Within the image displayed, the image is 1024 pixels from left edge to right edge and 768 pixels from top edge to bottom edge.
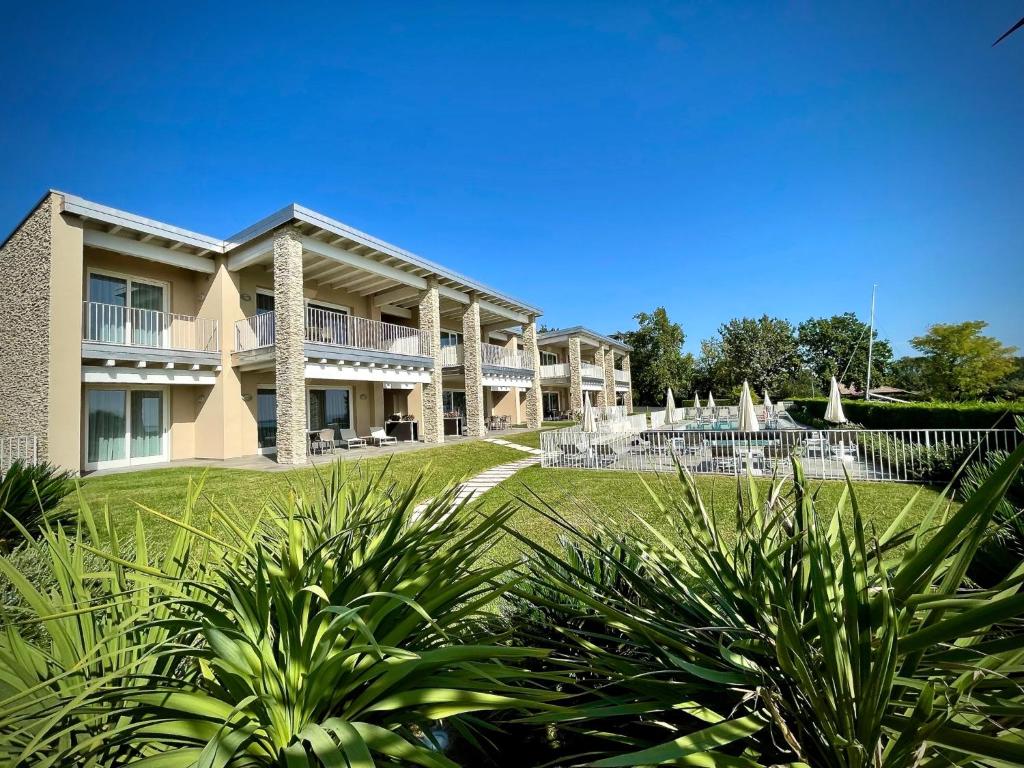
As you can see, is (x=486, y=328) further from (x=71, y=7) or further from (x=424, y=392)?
(x=71, y=7)

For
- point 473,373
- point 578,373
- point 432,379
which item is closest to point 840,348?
point 578,373

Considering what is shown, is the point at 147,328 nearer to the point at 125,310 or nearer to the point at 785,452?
the point at 125,310

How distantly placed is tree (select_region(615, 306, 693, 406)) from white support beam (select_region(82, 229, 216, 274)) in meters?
39.5

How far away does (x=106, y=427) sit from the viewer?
509 inches

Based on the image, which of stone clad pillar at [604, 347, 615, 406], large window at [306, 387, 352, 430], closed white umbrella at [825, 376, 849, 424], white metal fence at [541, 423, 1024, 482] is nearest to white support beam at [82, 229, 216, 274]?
large window at [306, 387, 352, 430]

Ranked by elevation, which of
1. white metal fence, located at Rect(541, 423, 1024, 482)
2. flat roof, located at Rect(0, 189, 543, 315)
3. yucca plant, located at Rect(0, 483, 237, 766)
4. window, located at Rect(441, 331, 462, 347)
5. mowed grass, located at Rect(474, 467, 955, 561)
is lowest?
mowed grass, located at Rect(474, 467, 955, 561)

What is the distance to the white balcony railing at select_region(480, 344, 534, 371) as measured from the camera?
70.7 ft

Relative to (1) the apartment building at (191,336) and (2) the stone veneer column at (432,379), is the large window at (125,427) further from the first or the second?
(2) the stone veneer column at (432,379)

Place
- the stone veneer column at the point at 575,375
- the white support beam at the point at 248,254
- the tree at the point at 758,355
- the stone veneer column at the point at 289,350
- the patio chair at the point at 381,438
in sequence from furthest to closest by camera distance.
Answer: the tree at the point at 758,355 < the stone veneer column at the point at 575,375 < the patio chair at the point at 381,438 < the white support beam at the point at 248,254 < the stone veneer column at the point at 289,350

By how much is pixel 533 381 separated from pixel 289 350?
14359 mm

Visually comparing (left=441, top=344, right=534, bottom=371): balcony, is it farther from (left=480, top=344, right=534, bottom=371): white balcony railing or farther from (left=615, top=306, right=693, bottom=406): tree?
(left=615, top=306, right=693, bottom=406): tree

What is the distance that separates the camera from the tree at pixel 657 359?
145ft

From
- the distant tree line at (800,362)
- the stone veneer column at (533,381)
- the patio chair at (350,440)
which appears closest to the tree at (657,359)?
the distant tree line at (800,362)

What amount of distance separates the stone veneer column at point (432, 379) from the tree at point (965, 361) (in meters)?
37.8
